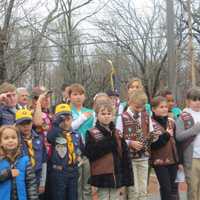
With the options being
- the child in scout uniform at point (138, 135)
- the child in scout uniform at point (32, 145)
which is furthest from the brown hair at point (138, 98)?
the child in scout uniform at point (32, 145)

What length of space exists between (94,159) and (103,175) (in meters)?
0.21

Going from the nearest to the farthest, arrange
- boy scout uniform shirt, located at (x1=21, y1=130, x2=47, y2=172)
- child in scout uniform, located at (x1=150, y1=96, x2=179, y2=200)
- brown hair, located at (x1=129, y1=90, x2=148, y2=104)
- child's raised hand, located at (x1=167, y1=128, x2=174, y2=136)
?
boy scout uniform shirt, located at (x1=21, y1=130, x2=47, y2=172), brown hair, located at (x1=129, y1=90, x2=148, y2=104), child in scout uniform, located at (x1=150, y1=96, x2=179, y2=200), child's raised hand, located at (x1=167, y1=128, x2=174, y2=136)

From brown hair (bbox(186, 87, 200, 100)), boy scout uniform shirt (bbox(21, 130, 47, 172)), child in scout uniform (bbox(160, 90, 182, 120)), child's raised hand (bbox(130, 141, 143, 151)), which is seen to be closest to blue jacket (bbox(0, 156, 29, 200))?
boy scout uniform shirt (bbox(21, 130, 47, 172))

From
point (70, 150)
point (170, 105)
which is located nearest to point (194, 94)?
point (170, 105)

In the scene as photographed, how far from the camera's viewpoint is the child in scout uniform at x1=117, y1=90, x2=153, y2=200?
6.21 m

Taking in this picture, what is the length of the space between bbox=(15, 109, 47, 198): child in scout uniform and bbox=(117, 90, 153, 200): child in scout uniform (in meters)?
1.17

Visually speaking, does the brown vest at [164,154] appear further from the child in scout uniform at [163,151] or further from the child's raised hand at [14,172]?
the child's raised hand at [14,172]

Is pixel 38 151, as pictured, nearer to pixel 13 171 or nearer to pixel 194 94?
pixel 13 171

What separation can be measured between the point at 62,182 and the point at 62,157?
0.29 metres

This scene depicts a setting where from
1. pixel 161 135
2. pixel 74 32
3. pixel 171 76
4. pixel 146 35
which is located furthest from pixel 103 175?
pixel 74 32

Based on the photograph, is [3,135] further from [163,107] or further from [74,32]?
[74,32]

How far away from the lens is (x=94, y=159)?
18.7 ft

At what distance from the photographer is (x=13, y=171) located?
183 inches

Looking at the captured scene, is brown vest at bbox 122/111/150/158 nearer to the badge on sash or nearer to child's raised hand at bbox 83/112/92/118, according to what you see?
child's raised hand at bbox 83/112/92/118
